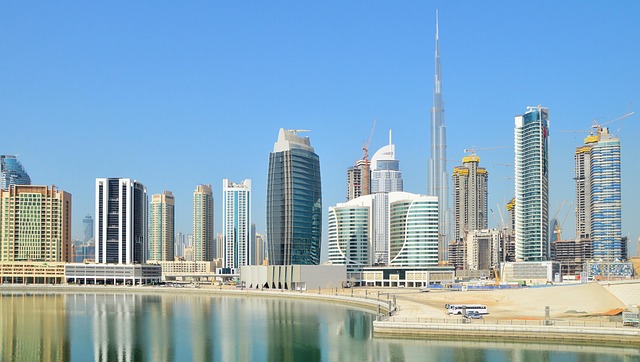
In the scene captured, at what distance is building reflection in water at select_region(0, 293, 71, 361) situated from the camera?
238 ft

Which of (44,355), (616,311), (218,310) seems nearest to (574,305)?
(616,311)

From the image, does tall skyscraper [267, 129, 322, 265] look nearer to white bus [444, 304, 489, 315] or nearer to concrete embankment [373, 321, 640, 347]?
white bus [444, 304, 489, 315]

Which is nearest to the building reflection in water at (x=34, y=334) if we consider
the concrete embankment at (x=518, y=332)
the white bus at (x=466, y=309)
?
the concrete embankment at (x=518, y=332)

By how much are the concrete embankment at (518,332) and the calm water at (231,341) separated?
289 cm

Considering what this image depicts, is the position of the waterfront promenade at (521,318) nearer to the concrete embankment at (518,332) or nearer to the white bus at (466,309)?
the concrete embankment at (518,332)

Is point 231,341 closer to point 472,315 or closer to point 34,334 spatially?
point 34,334

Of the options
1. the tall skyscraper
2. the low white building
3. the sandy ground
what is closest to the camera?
the sandy ground

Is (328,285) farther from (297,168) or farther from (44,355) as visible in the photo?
(44,355)

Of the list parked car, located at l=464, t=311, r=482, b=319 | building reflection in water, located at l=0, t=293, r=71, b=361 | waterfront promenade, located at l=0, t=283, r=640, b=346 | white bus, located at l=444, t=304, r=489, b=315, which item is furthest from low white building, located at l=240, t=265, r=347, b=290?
parked car, located at l=464, t=311, r=482, b=319

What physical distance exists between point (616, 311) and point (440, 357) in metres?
40.8

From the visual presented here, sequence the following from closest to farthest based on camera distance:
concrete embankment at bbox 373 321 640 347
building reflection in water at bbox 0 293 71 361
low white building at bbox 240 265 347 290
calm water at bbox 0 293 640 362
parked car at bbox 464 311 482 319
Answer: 1. calm water at bbox 0 293 640 362
2. building reflection in water at bbox 0 293 71 361
3. concrete embankment at bbox 373 321 640 347
4. parked car at bbox 464 311 482 319
5. low white building at bbox 240 265 347 290

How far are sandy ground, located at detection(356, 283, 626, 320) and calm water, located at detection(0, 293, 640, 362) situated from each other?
899 cm

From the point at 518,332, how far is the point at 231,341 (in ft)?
100

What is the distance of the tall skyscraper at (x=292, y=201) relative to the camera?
188500 millimetres
